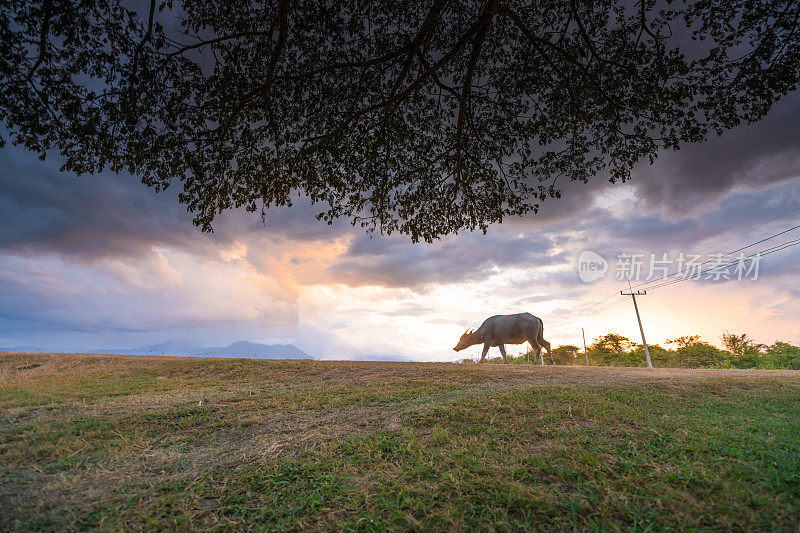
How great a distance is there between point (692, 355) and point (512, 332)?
24.3 m

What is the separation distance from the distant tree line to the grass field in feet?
55.6

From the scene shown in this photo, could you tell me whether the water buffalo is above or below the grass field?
above

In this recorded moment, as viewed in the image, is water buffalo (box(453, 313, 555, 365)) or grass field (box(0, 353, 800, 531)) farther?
water buffalo (box(453, 313, 555, 365))

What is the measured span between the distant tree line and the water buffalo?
5.05ft

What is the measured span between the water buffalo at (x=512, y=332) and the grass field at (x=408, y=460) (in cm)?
1429

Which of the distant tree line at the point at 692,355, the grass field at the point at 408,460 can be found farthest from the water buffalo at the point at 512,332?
the grass field at the point at 408,460

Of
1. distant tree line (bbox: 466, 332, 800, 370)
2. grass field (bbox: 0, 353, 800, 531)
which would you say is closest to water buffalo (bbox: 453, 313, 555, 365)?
distant tree line (bbox: 466, 332, 800, 370)

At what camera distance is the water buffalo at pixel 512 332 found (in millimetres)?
22188

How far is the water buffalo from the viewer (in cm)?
2219

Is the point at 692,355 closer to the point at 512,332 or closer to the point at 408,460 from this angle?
the point at 512,332

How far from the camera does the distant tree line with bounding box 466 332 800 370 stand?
95.6 feet

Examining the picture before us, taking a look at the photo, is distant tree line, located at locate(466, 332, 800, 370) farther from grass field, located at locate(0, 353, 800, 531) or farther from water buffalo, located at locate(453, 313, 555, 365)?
grass field, located at locate(0, 353, 800, 531)

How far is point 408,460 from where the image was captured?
4.08 meters

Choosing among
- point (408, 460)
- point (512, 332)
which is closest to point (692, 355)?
point (512, 332)
